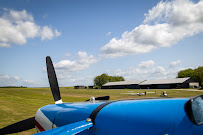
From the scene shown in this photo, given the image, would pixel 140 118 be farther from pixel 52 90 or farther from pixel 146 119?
Answer: pixel 52 90

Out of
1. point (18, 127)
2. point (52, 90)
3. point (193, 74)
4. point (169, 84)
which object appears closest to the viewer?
point (18, 127)

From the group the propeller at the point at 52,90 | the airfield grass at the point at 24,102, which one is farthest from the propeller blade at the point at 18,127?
the airfield grass at the point at 24,102

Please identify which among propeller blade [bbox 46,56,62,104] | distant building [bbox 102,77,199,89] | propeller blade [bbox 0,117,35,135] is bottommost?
distant building [bbox 102,77,199,89]

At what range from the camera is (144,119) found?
1.85 metres

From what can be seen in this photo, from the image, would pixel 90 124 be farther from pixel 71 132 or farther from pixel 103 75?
pixel 103 75

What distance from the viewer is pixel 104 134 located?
208cm

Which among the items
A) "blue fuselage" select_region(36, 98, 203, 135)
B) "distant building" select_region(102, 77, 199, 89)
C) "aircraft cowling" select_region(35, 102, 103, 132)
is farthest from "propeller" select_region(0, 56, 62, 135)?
"distant building" select_region(102, 77, 199, 89)

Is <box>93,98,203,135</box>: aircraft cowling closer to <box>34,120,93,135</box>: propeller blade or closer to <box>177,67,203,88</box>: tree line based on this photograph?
<box>34,120,93,135</box>: propeller blade

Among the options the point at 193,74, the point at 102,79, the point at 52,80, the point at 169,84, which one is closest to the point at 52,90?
the point at 52,80

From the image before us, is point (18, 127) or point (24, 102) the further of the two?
point (24, 102)

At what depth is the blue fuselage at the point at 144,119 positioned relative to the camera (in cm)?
161

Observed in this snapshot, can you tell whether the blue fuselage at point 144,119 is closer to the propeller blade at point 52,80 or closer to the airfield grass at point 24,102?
the propeller blade at point 52,80

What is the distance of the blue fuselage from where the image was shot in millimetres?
1609

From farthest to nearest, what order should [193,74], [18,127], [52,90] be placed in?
[193,74], [52,90], [18,127]
